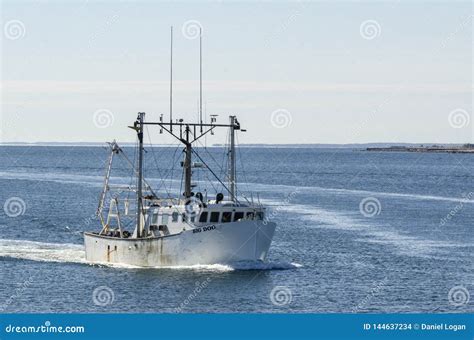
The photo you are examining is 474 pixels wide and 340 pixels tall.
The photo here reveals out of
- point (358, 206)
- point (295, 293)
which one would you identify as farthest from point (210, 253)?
point (358, 206)

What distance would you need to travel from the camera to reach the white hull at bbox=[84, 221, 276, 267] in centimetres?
6494

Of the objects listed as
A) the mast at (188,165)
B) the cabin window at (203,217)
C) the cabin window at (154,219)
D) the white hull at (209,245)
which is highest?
the mast at (188,165)

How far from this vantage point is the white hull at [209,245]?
64.9 m

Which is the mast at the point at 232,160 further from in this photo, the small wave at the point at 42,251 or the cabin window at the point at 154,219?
the small wave at the point at 42,251

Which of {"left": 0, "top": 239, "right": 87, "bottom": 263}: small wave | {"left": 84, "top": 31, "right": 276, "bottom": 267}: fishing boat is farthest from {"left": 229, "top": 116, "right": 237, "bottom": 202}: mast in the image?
{"left": 0, "top": 239, "right": 87, "bottom": 263}: small wave

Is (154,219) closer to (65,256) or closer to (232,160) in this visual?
(232,160)

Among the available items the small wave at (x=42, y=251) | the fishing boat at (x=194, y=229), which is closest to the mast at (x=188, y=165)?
the fishing boat at (x=194, y=229)

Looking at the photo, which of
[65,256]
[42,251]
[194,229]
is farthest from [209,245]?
[42,251]

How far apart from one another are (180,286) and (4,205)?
6913 centimetres

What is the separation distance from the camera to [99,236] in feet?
231

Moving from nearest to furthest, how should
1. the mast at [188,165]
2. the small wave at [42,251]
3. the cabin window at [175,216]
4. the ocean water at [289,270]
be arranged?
1. the ocean water at [289,270]
2. the cabin window at [175,216]
3. the mast at [188,165]
4. the small wave at [42,251]

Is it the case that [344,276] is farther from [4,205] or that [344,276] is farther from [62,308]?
[4,205]

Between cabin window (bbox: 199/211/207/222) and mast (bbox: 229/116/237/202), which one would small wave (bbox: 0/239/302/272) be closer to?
cabin window (bbox: 199/211/207/222)

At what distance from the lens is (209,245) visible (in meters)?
65.2
